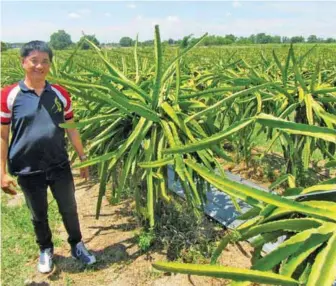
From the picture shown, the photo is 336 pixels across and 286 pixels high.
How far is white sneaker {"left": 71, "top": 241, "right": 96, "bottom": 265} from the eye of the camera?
2.71 m

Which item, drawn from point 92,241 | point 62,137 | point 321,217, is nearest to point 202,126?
point 62,137

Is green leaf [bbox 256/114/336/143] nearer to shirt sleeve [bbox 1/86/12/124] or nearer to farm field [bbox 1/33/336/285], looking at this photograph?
farm field [bbox 1/33/336/285]

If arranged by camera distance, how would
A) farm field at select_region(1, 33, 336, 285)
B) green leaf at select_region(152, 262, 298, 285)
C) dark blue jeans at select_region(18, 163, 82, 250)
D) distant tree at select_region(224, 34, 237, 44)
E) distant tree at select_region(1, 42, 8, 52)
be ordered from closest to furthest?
green leaf at select_region(152, 262, 298, 285)
farm field at select_region(1, 33, 336, 285)
dark blue jeans at select_region(18, 163, 82, 250)
distant tree at select_region(1, 42, 8, 52)
distant tree at select_region(224, 34, 237, 44)

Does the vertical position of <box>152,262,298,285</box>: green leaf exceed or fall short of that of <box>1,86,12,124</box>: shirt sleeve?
it falls short

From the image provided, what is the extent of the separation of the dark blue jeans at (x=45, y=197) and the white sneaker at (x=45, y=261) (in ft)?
0.13

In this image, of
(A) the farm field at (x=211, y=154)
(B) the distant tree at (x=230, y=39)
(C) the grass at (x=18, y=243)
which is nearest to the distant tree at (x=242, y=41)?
(B) the distant tree at (x=230, y=39)

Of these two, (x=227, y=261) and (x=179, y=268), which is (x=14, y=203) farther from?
(x=179, y=268)

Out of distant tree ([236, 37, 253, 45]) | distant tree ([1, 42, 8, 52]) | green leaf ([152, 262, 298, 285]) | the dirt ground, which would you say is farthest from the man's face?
distant tree ([236, 37, 253, 45])

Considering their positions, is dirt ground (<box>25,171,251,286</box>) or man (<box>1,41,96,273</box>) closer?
man (<box>1,41,96,273</box>)

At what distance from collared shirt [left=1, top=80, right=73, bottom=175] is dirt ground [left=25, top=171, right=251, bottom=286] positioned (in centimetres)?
80

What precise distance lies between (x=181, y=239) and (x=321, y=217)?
2.07 m

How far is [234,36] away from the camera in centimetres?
5909

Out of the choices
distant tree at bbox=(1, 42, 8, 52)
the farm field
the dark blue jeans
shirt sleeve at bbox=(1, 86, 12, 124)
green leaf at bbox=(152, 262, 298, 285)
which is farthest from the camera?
distant tree at bbox=(1, 42, 8, 52)

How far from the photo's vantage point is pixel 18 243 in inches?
121
